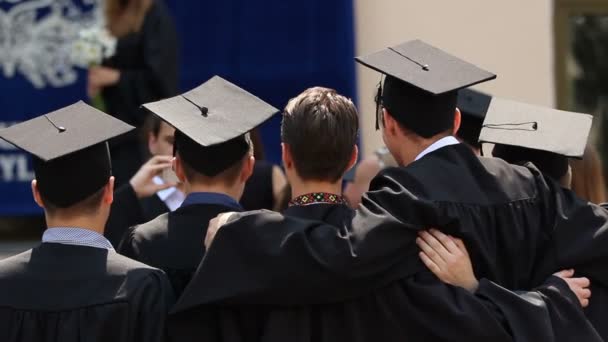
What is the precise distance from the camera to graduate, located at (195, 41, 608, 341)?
124 inches

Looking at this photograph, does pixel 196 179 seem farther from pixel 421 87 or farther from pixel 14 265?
pixel 421 87

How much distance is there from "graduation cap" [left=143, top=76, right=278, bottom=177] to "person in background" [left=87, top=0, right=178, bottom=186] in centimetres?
285

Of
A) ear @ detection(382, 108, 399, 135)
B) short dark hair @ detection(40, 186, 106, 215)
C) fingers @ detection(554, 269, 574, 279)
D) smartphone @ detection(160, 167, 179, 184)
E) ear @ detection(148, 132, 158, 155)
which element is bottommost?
smartphone @ detection(160, 167, 179, 184)

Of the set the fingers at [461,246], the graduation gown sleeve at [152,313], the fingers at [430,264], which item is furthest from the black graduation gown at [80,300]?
the fingers at [461,246]

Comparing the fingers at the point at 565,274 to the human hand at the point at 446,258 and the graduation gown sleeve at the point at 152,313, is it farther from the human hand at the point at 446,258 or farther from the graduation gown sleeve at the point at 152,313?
the graduation gown sleeve at the point at 152,313

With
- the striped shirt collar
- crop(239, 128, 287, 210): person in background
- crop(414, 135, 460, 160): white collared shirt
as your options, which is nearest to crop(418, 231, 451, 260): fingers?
crop(414, 135, 460, 160): white collared shirt

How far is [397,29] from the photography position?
7.41 meters

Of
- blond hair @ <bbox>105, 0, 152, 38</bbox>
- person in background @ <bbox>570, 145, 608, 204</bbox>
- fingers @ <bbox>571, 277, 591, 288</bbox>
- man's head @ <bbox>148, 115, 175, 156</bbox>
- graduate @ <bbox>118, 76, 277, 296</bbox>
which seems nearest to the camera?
fingers @ <bbox>571, 277, 591, 288</bbox>

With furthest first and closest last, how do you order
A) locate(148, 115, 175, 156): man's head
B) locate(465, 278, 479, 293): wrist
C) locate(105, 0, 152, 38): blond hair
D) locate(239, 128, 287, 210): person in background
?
locate(105, 0, 152, 38): blond hair, locate(239, 128, 287, 210): person in background, locate(148, 115, 175, 156): man's head, locate(465, 278, 479, 293): wrist

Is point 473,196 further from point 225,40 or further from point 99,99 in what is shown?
point 225,40

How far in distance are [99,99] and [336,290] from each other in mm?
3669

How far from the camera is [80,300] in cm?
323

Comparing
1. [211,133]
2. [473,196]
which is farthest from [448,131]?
[211,133]

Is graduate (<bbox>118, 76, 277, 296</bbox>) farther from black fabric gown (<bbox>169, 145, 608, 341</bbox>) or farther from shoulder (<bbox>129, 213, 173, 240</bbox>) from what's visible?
black fabric gown (<bbox>169, 145, 608, 341</bbox>)
